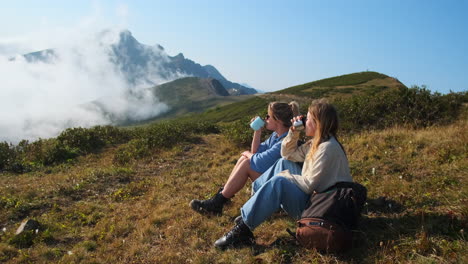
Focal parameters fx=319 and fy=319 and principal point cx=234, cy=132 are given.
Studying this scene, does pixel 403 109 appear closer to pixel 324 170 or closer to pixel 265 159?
pixel 265 159

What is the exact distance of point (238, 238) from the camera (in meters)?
3.83

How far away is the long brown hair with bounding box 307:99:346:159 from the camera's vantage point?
11.8 feet

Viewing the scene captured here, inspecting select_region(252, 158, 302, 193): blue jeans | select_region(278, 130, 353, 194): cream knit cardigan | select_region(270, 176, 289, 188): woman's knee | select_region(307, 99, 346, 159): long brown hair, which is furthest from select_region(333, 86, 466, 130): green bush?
select_region(270, 176, 289, 188): woman's knee

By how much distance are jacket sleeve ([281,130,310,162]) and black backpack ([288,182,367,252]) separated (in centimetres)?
73

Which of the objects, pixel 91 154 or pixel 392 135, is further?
pixel 91 154

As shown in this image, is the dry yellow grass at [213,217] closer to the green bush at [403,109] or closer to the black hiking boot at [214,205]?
the black hiking boot at [214,205]

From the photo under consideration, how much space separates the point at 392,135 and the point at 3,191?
376 inches

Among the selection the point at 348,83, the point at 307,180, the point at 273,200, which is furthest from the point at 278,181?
the point at 348,83

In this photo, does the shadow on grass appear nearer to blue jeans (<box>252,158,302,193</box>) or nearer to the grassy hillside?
blue jeans (<box>252,158,302,193</box>)

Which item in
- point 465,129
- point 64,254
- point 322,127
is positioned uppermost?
point 322,127

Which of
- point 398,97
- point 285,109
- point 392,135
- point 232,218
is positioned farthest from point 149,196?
point 398,97

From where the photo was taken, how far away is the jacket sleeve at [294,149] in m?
4.04

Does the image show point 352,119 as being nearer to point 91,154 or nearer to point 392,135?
point 392,135

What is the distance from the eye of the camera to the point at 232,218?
192 inches
